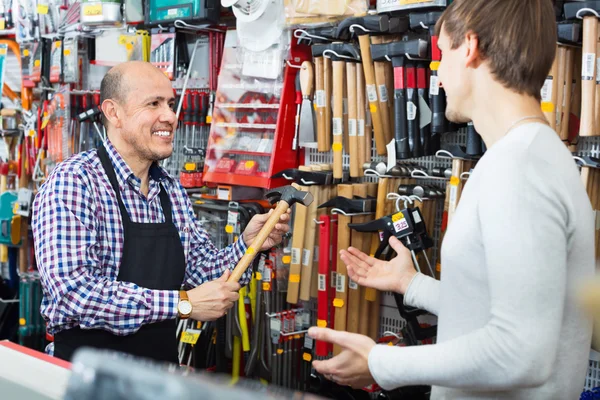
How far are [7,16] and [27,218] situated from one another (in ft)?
5.53

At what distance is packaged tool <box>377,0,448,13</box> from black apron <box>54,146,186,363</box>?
146 centimetres

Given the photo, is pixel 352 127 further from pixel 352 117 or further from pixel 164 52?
pixel 164 52

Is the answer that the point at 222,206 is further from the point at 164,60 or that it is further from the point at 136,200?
the point at 136,200

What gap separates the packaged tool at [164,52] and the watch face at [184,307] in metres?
2.42

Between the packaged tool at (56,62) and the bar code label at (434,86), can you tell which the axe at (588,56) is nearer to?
the bar code label at (434,86)

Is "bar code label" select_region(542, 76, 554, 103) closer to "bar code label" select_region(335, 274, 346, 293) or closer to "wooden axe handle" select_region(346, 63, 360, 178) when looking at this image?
"wooden axe handle" select_region(346, 63, 360, 178)

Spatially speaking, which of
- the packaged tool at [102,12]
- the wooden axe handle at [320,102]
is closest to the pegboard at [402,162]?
the wooden axe handle at [320,102]

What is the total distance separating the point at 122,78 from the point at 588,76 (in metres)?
1.85

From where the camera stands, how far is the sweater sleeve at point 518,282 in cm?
132

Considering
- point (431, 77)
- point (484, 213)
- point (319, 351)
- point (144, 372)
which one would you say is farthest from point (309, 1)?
point (144, 372)

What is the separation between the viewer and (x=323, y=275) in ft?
12.1

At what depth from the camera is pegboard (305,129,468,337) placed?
11.7 ft

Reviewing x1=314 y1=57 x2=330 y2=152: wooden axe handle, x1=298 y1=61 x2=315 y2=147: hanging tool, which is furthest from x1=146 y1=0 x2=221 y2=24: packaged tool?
x1=314 y1=57 x2=330 y2=152: wooden axe handle

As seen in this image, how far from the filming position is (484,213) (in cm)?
138
